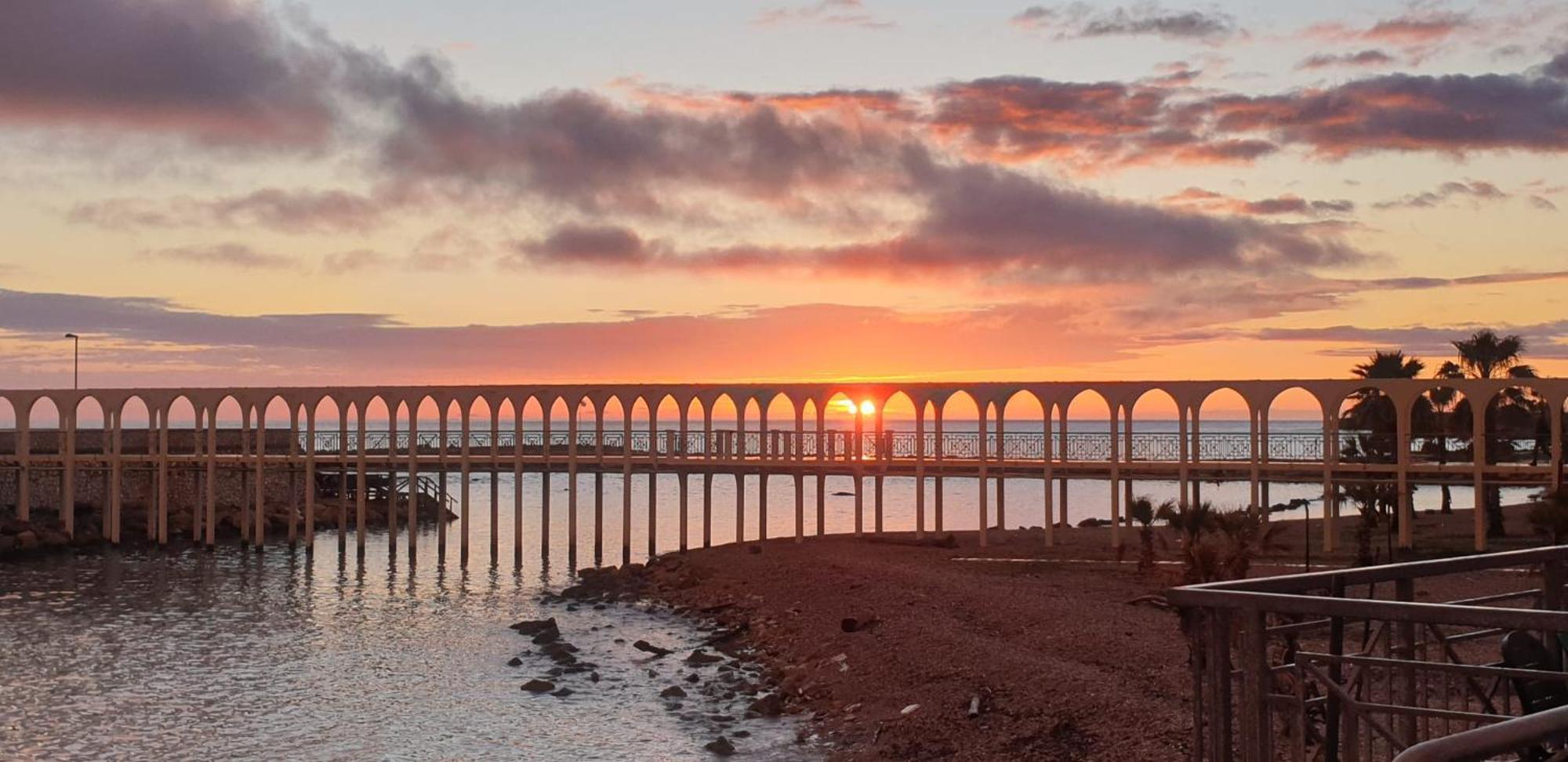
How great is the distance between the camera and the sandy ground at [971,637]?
1573cm

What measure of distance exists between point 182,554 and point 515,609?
19029 mm

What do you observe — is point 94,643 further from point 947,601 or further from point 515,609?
point 947,601

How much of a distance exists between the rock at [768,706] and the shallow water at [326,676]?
248 millimetres

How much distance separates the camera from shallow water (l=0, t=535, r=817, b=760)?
18953mm

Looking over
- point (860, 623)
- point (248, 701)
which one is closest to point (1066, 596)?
point (860, 623)

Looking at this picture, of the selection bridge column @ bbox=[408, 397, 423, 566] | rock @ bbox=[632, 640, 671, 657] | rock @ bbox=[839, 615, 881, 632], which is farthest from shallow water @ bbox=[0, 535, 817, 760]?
bridge column @ bbox=[408, 397, 423, 566]

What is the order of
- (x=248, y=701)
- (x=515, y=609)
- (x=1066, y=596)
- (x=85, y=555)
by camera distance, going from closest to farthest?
(x=248, y=701)
(x=1066, y=596)
(x=515, y=609)
(x=85, y=555)

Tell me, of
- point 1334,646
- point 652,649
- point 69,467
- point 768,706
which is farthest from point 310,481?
point 1334,646

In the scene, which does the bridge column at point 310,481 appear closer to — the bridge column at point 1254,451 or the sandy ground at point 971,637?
the sandy ground at point 971,637

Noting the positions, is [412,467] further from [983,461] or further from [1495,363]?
[1495,363]

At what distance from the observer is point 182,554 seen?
45.7m

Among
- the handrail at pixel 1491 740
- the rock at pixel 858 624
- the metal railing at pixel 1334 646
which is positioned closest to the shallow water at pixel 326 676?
the rock at pixel 858 624

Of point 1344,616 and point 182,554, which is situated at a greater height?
point 1344,616

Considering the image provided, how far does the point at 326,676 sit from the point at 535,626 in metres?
5.28
